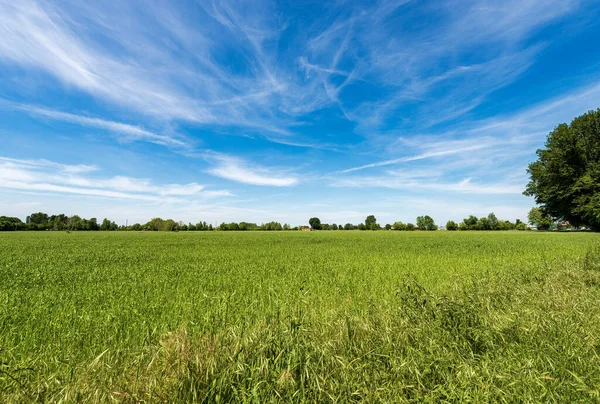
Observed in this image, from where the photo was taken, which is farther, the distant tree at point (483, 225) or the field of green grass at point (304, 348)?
the distant tree at point (483, 225)

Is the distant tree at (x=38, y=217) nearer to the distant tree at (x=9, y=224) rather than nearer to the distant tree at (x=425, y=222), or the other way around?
the distant tree at (x=9, y=224)

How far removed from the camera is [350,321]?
4797mm

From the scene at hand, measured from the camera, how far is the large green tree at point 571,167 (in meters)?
45.6

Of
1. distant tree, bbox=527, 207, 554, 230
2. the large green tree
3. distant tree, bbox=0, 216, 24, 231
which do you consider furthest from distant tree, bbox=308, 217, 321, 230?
distant tree, bbox=0, 216, 24, 231

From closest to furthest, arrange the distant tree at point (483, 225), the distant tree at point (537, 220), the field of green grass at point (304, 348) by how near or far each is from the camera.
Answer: the field of green grass at point (304, 348) < the distant tree at point (537, 220) < the distant tree at point (483, 225)

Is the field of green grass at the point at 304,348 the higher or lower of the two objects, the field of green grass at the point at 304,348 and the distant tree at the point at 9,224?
the lower

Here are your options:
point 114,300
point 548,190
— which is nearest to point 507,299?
point 114,300

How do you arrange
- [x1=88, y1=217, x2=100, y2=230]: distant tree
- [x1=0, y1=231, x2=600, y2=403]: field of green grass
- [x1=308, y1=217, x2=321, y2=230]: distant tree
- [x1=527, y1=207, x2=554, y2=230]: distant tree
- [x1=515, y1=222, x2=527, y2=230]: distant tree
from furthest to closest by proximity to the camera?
[x1=308, y1=217, x2=321, y2=230]: distant tree, [x1=88, y1=217, x2=100, y2=230]: distant tree, [x1=515, y1=222, x2=527, y2=230]: distant tree, [x1=527, y1=207, x2=554, y2=230]: distant tree, [x1=0, y1=231, x2=600, y2=403]: field of green grass

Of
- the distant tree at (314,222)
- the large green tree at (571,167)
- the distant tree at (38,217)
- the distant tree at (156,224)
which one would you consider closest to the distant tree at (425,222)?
the distant tree at (314,222)

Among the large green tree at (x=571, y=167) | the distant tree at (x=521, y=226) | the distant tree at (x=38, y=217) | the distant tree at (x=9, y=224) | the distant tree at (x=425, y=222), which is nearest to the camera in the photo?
the large green tree at (x=571, y=167)

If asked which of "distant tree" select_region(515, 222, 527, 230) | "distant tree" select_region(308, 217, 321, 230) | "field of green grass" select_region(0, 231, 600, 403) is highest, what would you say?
"distant tree" select_region(308, 217, 321, 230)

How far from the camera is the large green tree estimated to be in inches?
1795

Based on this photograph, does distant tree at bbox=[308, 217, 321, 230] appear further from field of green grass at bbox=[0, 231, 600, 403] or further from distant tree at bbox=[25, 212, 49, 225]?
field of green grass at bbox=[0, 231, 600, 403]

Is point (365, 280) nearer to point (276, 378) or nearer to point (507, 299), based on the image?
point (507, 299)
